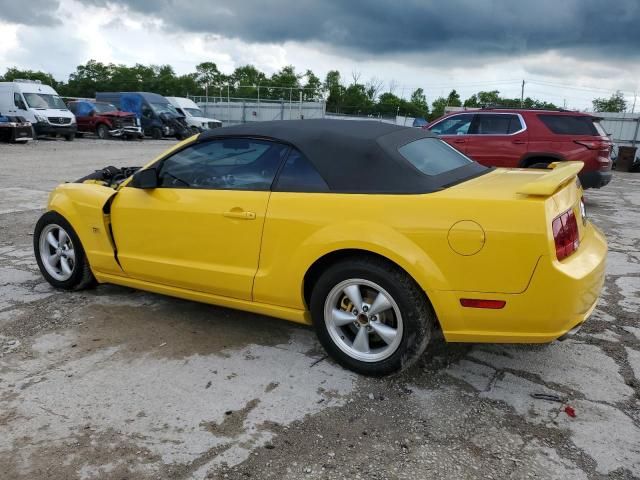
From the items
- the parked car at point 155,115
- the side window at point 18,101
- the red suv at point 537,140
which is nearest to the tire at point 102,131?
the parked car at point 155,115

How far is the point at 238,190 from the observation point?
357 cm

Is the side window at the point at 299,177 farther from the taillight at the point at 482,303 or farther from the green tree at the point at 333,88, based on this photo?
the green tree at the point at 333,88

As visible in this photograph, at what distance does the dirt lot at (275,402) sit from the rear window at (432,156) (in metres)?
1.23

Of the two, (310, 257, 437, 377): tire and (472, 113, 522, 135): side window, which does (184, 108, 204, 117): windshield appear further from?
(310, 257, 437, 377): tire

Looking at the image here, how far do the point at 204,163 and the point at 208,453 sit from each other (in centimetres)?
208

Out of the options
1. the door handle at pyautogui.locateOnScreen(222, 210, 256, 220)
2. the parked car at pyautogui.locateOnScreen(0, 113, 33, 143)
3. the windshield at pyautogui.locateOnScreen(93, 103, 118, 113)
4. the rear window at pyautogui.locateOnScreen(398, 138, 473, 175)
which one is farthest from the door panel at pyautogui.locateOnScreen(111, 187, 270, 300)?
the windshield at pyautogui.locateOnScreen(93, 103, 118, 113)

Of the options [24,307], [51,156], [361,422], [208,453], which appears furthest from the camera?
[51,156]

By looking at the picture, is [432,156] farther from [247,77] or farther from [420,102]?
[247,77]

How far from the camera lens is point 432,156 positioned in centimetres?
360

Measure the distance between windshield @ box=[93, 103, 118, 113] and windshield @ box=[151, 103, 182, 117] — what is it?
1.99 m

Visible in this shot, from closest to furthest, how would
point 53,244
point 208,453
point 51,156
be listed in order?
point 208,453 < point 53,244 < point 51,156

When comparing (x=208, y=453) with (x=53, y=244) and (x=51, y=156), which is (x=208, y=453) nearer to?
(x=53, y=244)

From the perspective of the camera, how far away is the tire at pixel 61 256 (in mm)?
4480

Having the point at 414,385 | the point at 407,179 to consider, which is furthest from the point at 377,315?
the point at 407,179
